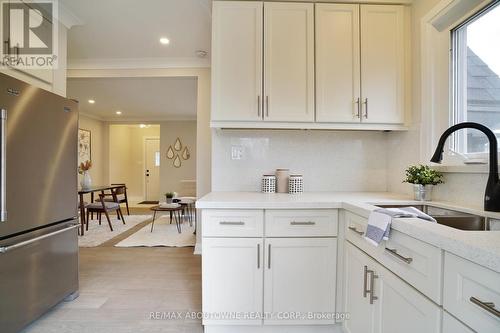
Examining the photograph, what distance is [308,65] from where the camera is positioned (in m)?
1.98

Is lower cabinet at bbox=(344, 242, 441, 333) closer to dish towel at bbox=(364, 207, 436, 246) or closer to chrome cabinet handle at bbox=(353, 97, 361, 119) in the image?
dish towel at bbox=(364, 207, 436, 246)

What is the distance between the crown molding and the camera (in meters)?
3.49

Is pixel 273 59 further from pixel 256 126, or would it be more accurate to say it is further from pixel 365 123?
pixel 365 123

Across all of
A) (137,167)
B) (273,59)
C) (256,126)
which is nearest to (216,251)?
(256,126)

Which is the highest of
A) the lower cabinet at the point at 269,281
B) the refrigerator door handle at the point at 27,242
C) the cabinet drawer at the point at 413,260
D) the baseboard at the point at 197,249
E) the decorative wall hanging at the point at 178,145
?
the decorative wall hanging at the point at 178,145

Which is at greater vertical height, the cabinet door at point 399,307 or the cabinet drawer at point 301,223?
the cabinet drawer at point 301,223

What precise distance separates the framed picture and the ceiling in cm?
54

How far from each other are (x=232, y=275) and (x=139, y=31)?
2640 millimetres

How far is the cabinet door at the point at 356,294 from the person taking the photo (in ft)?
4.43

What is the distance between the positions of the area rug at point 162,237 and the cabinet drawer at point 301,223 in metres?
2.49

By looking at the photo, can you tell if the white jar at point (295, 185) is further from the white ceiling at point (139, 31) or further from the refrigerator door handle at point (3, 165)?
the refrigerator door handle at point (3, 165)

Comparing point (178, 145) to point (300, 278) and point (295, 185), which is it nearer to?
point (295, 185)

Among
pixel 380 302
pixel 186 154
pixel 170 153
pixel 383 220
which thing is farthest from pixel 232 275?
pixel 170 153

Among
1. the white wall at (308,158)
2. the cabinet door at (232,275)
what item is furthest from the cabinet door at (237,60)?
the cabinet door at (232,275)
